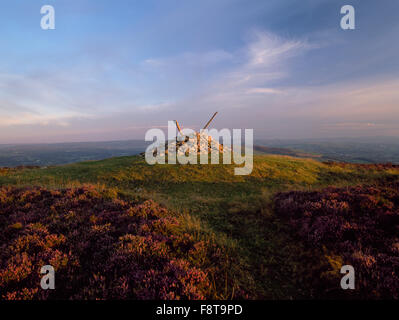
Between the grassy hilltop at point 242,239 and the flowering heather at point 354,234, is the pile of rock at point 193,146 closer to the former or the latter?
the grassy hilltop at point 242,239

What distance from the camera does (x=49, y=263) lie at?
4.19 m

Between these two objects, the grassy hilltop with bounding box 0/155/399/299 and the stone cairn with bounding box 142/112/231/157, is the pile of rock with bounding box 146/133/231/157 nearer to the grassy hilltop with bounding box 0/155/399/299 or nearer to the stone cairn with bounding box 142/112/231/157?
the stone cairn with bounding box 142/112/231/157

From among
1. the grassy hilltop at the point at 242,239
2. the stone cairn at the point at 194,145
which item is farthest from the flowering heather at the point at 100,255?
the stone cairn at the point at 194,145

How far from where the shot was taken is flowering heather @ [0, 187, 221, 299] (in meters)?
3.41

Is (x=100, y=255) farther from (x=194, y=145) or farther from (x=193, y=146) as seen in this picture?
(x=194, y=145)

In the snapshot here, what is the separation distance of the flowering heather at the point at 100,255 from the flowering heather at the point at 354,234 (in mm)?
3437

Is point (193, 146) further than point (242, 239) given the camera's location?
Yes

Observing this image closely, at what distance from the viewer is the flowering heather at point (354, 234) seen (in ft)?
12.9

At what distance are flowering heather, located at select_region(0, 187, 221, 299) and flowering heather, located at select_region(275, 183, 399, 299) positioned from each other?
344 cm

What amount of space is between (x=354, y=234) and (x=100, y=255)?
803 centimetres

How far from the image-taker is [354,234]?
18.7 ft

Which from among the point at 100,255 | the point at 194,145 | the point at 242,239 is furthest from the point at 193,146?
the point at 100,255
